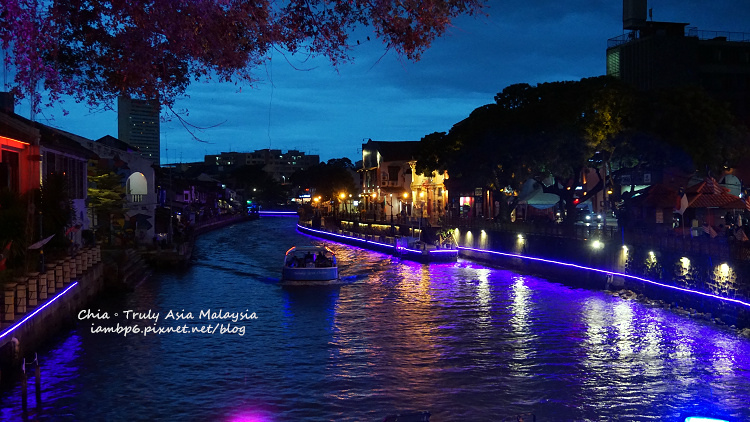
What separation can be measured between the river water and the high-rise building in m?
35.4

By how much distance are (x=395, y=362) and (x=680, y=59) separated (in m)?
53.5

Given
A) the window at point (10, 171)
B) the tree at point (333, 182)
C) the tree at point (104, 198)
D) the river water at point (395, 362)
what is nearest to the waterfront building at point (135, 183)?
the tree at point (104, 198)

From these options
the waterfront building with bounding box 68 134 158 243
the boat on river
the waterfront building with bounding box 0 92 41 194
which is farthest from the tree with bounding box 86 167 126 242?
the waterfront building with bounding box 0 92 41 194

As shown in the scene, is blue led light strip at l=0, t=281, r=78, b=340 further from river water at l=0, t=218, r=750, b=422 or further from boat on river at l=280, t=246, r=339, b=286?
boat on river at l=280, t=246, r=339, b=286

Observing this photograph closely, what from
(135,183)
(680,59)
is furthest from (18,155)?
(680,59)

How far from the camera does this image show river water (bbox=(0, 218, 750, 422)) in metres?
17.3

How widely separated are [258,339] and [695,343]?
14.9 metres

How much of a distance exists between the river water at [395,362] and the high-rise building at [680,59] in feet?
116

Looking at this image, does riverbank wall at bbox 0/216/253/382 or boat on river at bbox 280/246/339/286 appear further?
boat on river at bbox 280/246/339/286

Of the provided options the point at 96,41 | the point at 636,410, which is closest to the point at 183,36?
the point at 96,41

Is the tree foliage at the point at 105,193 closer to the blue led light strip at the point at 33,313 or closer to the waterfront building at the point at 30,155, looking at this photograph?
the waterfront building at the point at 30,155

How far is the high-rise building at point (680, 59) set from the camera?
64062 millimetres

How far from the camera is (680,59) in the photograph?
212 feet

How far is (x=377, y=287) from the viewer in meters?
40.5
